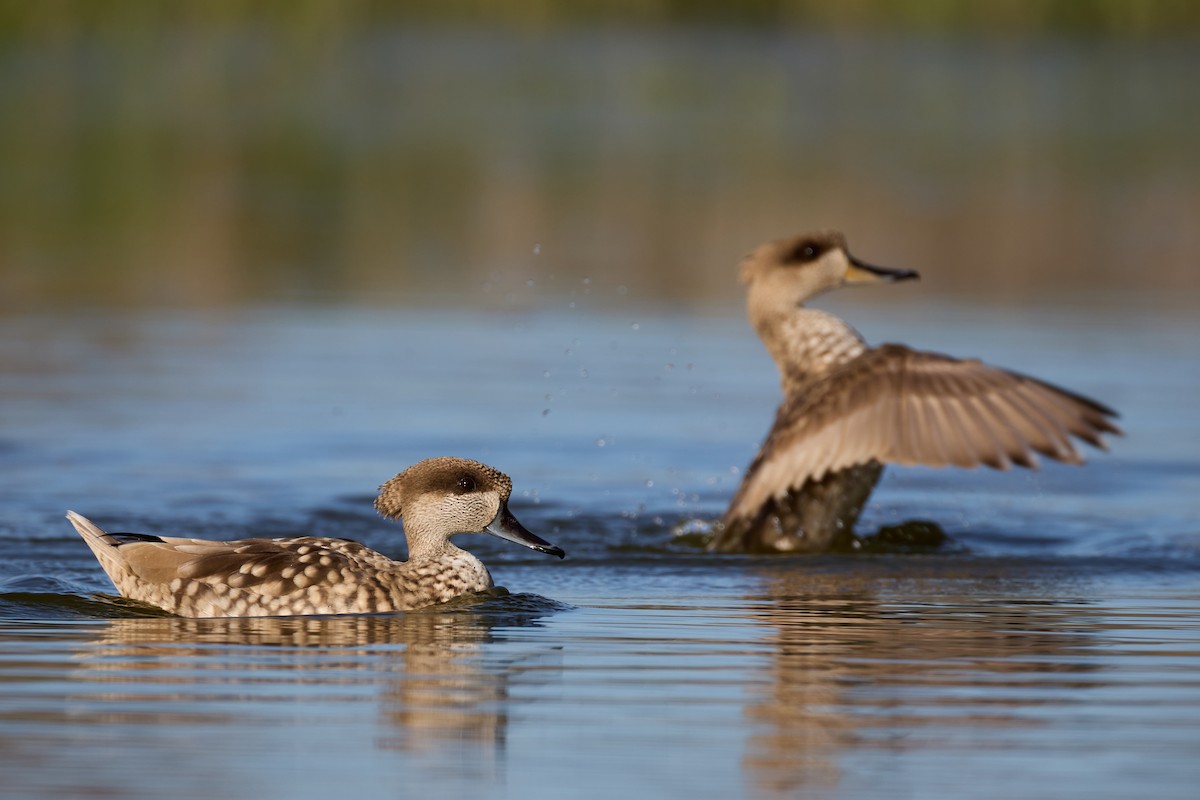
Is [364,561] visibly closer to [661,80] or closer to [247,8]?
[661,80]

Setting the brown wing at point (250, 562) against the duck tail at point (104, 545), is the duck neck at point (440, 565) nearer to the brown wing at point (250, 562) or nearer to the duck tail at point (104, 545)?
the brown wing at point (250, 562)

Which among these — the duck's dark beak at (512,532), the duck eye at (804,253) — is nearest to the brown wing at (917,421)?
the duck eye at (804,253)

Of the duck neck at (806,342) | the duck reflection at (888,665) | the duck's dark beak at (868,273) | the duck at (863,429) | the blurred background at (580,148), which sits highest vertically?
the blurred background at (580,148)

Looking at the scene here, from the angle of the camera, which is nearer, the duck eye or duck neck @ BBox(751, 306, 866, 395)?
duck neck @ BBox(751, 306, 866, 395)

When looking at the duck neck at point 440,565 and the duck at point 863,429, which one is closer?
the duck neck at point 440,565

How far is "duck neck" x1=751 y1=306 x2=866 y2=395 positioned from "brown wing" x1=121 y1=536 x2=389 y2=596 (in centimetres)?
320

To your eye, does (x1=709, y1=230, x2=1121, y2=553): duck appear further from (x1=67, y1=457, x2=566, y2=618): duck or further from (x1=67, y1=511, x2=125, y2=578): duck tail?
(x1=67, y1=511, x2=125, y2=578): duck tail

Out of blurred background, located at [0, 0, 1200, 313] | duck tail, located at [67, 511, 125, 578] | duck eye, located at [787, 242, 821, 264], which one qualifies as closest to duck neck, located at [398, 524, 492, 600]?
duck tail, located at [67, 511, 125, 578]

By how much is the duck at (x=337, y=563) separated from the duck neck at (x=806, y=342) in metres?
2.82

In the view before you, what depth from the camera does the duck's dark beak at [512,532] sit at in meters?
8.14

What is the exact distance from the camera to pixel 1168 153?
95.8ft

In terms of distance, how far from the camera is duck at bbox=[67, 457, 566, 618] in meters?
7.84

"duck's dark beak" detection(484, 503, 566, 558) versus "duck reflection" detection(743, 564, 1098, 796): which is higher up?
"duck's dark beak" detection(484, 503, 566, 558)

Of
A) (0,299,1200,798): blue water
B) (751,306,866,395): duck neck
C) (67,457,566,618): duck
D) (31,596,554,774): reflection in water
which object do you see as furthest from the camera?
(751,306,866,395): duck neck
